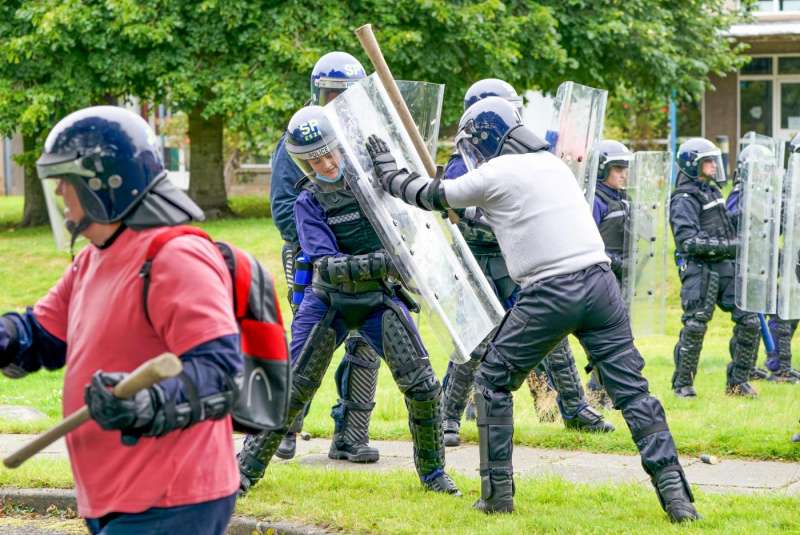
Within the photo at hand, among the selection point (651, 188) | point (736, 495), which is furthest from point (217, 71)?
point (736, 495)

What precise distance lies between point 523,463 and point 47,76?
53.4ft

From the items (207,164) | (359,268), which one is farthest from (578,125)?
(207,164)

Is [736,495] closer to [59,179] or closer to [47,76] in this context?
[59,179]

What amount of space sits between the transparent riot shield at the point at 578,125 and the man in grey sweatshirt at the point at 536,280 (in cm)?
231

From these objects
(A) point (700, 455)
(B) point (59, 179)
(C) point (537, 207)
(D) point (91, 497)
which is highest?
(B) point (59, 179)

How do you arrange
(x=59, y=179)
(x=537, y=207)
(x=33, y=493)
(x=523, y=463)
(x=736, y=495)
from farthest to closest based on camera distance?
(x=523, y=463) → (x=33, y=493) → (x=736, y=495) → (x=537, y=207) → (x=59, y=179)

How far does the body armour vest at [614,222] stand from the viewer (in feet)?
33.2

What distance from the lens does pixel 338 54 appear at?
7461 millimetres

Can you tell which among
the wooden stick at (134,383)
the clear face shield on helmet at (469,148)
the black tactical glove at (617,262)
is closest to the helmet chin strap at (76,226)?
the wooden stick at (134,383)

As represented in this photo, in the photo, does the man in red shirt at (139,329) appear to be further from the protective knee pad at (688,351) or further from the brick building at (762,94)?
the brick building at (762,94)

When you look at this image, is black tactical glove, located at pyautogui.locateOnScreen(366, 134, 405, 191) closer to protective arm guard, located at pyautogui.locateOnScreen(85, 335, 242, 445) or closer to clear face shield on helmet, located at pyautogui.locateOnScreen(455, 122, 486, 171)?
clear face shield on helmet, located at pyautogui.locateOnScreen(455, 122, 486, 171)

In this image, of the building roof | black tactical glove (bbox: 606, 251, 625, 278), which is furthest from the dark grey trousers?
the building roof

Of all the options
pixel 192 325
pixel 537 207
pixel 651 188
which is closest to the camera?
pixel 192 325

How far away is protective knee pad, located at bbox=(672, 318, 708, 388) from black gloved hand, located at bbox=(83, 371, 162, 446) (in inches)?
310
